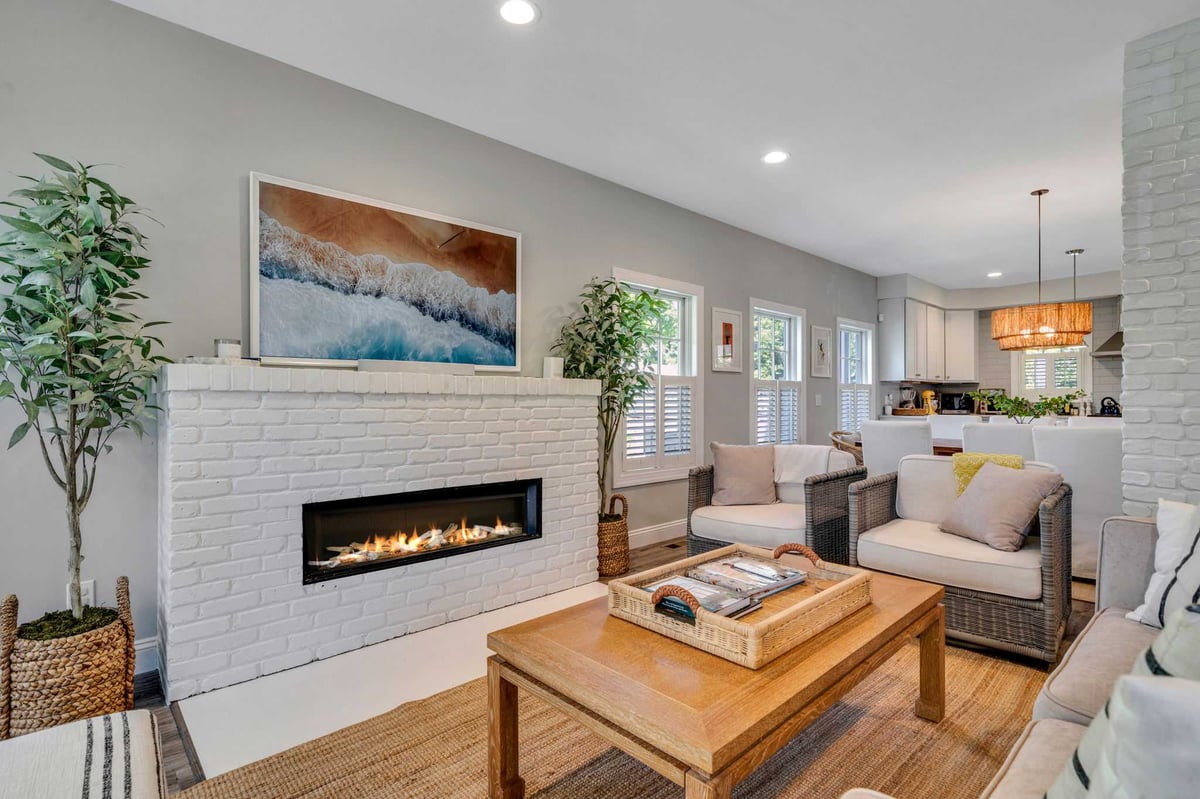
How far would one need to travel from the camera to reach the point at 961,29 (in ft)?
8.36

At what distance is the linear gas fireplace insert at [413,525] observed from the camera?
8.94ft

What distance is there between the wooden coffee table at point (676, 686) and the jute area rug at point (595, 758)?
252mm

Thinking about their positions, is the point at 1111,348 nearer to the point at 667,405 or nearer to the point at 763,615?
the point at 667,405

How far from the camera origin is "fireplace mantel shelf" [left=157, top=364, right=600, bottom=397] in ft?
7.59

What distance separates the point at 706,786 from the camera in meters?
1.13

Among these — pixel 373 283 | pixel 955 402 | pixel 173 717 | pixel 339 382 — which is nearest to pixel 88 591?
pixel 173 717

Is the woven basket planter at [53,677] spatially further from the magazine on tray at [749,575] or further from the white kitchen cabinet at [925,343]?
the white kitchen cabinet at [925,343]

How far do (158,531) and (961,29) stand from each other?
3948mm

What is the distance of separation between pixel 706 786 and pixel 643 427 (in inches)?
135

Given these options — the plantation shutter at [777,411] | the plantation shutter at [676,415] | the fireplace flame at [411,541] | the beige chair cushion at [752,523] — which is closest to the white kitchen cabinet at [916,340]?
the plantation shutter at [777,411]

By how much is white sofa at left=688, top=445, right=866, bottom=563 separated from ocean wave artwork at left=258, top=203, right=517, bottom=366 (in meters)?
1.43

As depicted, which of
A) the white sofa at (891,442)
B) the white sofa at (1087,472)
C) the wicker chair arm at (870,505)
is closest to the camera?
the wicker chair arm at (870,505)

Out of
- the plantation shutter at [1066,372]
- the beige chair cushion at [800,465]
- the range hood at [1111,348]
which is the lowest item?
the beige chair cushion at [800,465]

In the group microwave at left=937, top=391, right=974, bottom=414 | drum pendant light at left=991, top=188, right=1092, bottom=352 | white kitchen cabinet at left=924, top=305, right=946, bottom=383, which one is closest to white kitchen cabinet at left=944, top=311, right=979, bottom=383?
white kitchen cabinet at left=924, top=305, right=946, bottom=383
